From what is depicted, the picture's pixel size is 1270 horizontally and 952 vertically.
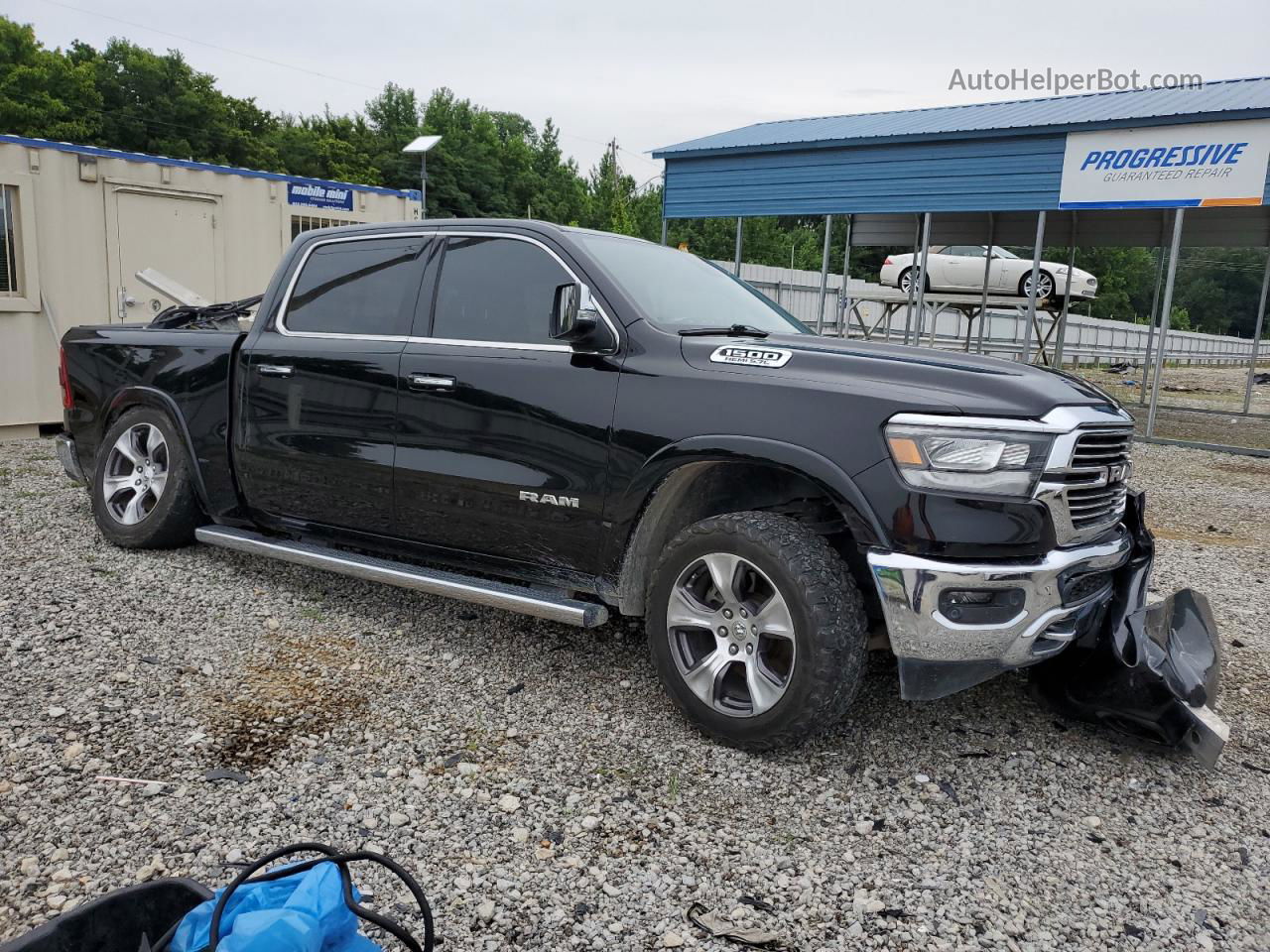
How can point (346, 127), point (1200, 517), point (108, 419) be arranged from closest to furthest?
point (108, 419) → point (1200, 517) → point (346, 127)

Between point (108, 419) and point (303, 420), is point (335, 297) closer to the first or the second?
point (303, 420)

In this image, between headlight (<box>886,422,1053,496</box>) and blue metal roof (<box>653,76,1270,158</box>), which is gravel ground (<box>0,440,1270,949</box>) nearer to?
headlight (<box>886,422,1053,496</box>)

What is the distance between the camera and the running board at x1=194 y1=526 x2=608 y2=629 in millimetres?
3752

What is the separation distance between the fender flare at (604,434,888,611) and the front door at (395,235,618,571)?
0.12 metres

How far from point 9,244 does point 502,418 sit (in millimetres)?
8371

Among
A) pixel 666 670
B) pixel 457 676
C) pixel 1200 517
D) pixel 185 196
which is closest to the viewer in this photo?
pixel 666 670

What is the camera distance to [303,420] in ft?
15.2

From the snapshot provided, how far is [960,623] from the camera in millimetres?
3104

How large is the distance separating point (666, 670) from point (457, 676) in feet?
3.37

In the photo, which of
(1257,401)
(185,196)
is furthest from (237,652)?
(1257,401)

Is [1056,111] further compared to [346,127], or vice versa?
[346,127]

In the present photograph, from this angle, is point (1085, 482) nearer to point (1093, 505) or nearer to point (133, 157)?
point (1093, 505)

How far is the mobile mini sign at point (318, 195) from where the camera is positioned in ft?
39.7

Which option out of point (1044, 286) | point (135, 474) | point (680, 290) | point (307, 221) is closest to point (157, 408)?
point (135, 474)
